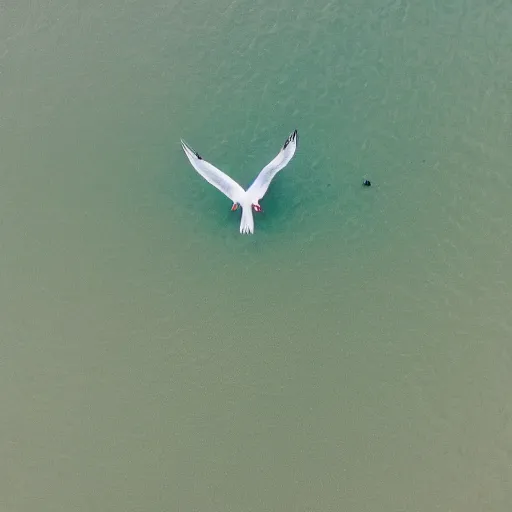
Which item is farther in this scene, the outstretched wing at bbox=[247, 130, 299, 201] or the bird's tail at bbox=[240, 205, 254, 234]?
the bird's tail at bbox=[240, 205, 254, 234]

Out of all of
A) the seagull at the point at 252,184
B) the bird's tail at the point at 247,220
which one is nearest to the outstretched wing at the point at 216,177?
the seagull at the point at 252,184

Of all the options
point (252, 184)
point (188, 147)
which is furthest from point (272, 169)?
point (188, 147)

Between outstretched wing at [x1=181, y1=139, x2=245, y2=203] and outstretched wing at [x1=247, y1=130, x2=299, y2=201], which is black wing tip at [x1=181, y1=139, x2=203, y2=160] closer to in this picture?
outstretched wing at [x1=181, y1=139, x2=245, y2=203]

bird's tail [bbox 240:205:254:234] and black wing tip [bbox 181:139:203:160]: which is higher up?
black wing tip [bbox 181:139:203:160]

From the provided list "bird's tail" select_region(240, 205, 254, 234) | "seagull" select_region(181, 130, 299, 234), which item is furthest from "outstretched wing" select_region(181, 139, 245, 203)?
"bird's tail" select_region(240, 205, 254, 234)

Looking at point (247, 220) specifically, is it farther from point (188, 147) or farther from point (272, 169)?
point (188, 147)

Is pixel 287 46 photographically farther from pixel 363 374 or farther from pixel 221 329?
pixel 363 374
